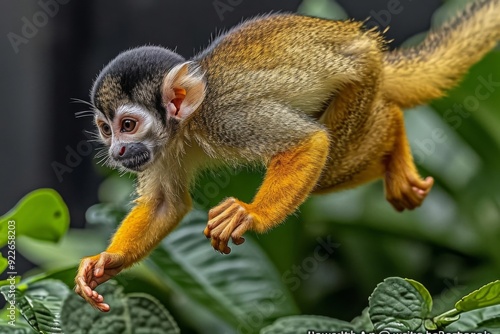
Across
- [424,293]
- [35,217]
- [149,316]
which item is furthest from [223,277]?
[424,293]

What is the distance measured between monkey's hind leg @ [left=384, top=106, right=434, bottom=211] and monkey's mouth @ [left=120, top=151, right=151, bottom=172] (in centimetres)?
51

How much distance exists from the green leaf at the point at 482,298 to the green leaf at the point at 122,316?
633 mm

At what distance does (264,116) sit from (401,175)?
37cm

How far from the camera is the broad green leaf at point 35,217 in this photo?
1500 millimetres

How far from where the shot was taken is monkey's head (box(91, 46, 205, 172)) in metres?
1.04

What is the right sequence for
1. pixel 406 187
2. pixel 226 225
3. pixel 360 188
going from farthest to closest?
1. pixel 360 188
2. pixel 406 187
3. pixel 226 225

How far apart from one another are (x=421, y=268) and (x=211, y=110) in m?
1.00

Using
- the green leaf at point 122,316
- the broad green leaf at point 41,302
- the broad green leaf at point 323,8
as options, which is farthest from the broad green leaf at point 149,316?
the broad green leaf at point 323,8

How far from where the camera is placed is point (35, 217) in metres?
1.57

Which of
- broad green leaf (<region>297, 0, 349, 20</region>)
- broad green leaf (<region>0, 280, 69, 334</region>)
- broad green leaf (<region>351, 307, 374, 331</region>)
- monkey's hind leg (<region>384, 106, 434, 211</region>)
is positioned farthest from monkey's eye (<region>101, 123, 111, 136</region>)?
broad green leaf (<region>297, 0, 349, 20</region>)

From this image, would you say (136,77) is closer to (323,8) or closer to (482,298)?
(482,298)

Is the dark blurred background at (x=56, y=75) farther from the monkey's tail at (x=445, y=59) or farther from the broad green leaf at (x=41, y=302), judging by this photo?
the broad green leaf at (x=41, y=302)

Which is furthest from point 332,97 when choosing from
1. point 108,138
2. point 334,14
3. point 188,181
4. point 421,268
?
point 421,268

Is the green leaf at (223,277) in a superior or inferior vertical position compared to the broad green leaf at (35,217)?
inferior
